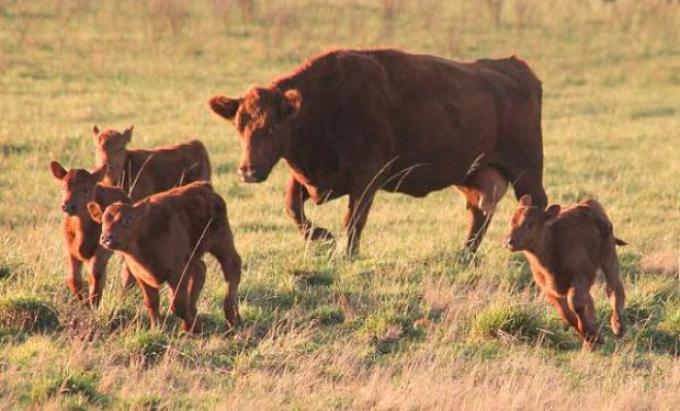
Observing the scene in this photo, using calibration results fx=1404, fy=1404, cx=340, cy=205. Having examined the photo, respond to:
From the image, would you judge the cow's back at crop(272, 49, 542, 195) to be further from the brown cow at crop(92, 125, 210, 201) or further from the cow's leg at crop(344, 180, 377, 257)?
the brown cow at crop(92, 125, 210, 201)

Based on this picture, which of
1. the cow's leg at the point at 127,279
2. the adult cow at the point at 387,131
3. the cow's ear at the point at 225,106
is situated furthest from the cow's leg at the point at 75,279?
the cow's ear at the point at 225,106

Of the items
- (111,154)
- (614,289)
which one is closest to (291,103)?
(111,154)

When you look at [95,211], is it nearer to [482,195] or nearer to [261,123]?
[261,123]

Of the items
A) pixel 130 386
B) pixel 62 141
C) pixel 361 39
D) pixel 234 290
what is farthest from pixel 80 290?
pixel 361 39

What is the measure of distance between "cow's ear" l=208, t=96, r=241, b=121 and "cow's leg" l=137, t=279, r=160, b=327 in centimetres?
274

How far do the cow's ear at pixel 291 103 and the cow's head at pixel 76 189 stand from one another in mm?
2260

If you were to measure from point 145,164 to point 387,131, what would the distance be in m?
2.01

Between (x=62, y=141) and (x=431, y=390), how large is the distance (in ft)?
34.6

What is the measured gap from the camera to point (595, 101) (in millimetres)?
23047

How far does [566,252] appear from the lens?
8938 mm

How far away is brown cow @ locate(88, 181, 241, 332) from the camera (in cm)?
828

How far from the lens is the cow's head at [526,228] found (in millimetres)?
8664

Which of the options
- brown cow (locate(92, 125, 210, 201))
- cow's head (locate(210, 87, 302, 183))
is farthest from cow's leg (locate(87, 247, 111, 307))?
cow's head (locate(210, 87, 302, 183))

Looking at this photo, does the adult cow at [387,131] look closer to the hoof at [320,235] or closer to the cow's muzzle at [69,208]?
the hoof at [320,235]
